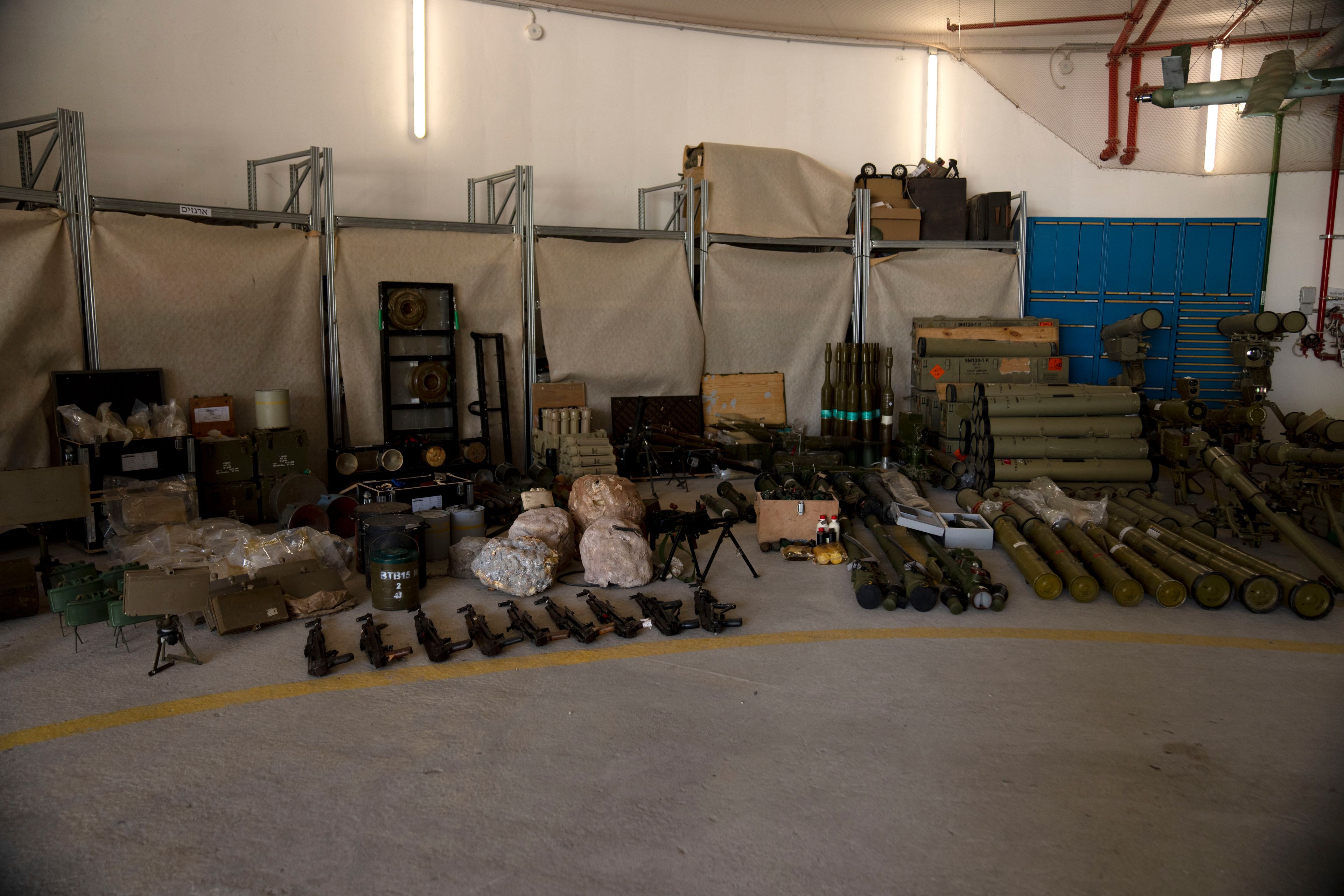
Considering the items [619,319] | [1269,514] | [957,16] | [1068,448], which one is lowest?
[1269,514]

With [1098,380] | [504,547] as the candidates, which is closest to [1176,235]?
[1098,380]

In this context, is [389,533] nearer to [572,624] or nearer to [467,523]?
[467,523]

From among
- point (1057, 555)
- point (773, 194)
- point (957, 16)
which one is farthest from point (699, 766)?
point (957, 16)

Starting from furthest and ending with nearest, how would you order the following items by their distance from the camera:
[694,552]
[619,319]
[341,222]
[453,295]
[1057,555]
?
[619,319], [453,295], [341,222], [1057,555], [694,552]

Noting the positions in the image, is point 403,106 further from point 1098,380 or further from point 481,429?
point 1098,380

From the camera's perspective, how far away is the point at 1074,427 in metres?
7.55

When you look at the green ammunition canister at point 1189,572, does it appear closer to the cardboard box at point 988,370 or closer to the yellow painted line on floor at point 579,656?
the yellow painted line on floor at point 579,656

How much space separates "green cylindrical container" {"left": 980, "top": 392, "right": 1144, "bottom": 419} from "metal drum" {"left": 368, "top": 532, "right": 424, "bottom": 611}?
5295 millimetres

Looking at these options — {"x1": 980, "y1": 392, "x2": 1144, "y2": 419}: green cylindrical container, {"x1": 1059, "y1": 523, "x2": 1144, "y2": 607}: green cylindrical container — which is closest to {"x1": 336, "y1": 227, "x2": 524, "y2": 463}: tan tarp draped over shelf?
{"x1": 980, "y1": 392, "x2": 1144, "y2": 419}: green cylindrical container

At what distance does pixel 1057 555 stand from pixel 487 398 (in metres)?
5.59

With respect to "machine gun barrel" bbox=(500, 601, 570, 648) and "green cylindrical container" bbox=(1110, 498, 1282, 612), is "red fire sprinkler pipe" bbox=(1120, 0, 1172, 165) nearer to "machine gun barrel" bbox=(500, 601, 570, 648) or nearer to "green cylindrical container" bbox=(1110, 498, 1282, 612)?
"green cylindrical container" bbox=(1110, 498, 1282, 612)

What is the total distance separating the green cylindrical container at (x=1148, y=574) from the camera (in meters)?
4.93

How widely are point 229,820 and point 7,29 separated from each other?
7.53 meters

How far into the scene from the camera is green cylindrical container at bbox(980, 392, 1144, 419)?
757 centimetres
